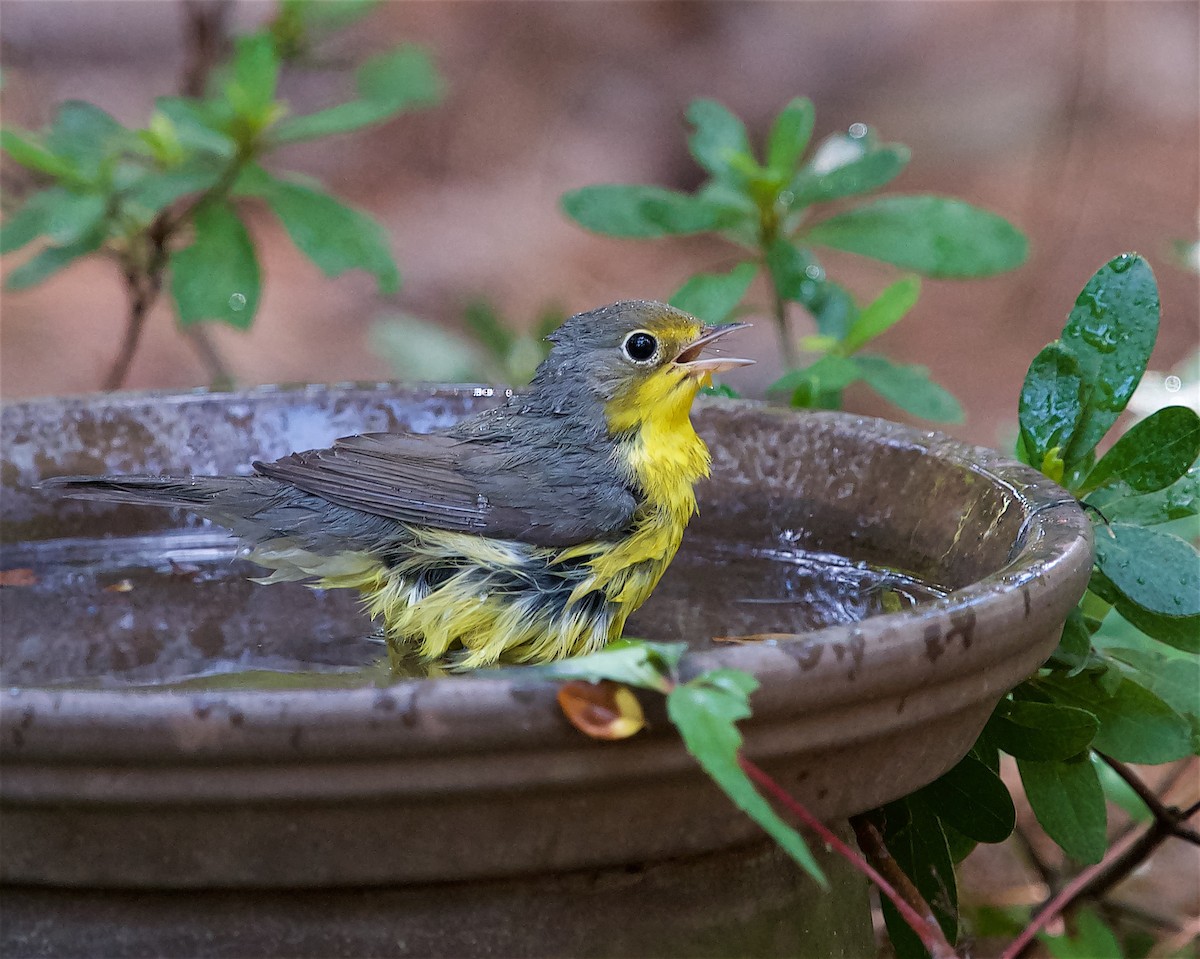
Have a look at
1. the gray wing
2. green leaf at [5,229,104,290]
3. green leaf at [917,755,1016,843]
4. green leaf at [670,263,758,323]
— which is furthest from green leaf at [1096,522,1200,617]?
green leaf at [5,229,104,290]

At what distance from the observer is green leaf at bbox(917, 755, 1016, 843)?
2623mm

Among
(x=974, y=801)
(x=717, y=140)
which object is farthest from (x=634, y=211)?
(x=974, y=801)

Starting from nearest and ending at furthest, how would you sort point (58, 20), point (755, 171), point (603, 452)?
point (603, 452)
point (755, 171)
point (58, 20)

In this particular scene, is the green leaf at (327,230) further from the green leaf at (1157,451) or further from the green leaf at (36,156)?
the green leaf at (1157,451)

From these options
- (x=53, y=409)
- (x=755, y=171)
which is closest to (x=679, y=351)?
(x=755, y=171)

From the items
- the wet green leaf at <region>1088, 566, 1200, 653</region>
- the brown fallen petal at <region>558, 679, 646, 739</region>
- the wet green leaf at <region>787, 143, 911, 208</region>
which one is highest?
the wet green leaf at <region>787, 143, 911, 208</region>

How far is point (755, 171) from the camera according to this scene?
3.87m

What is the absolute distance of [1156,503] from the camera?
9.41 ft

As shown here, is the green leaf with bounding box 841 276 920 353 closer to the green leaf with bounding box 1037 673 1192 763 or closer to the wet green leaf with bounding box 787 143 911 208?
the wet green leaf with bounding box 787 143 911 208

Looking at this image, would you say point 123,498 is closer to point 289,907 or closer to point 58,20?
point 289,907

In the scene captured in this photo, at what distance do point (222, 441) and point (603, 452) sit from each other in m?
1.07

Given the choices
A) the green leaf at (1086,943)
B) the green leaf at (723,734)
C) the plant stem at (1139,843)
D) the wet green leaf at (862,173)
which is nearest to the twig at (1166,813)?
the plant stem at (1139,843)

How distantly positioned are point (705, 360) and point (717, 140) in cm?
113

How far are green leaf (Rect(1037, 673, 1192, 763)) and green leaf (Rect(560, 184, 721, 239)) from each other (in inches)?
56.3
